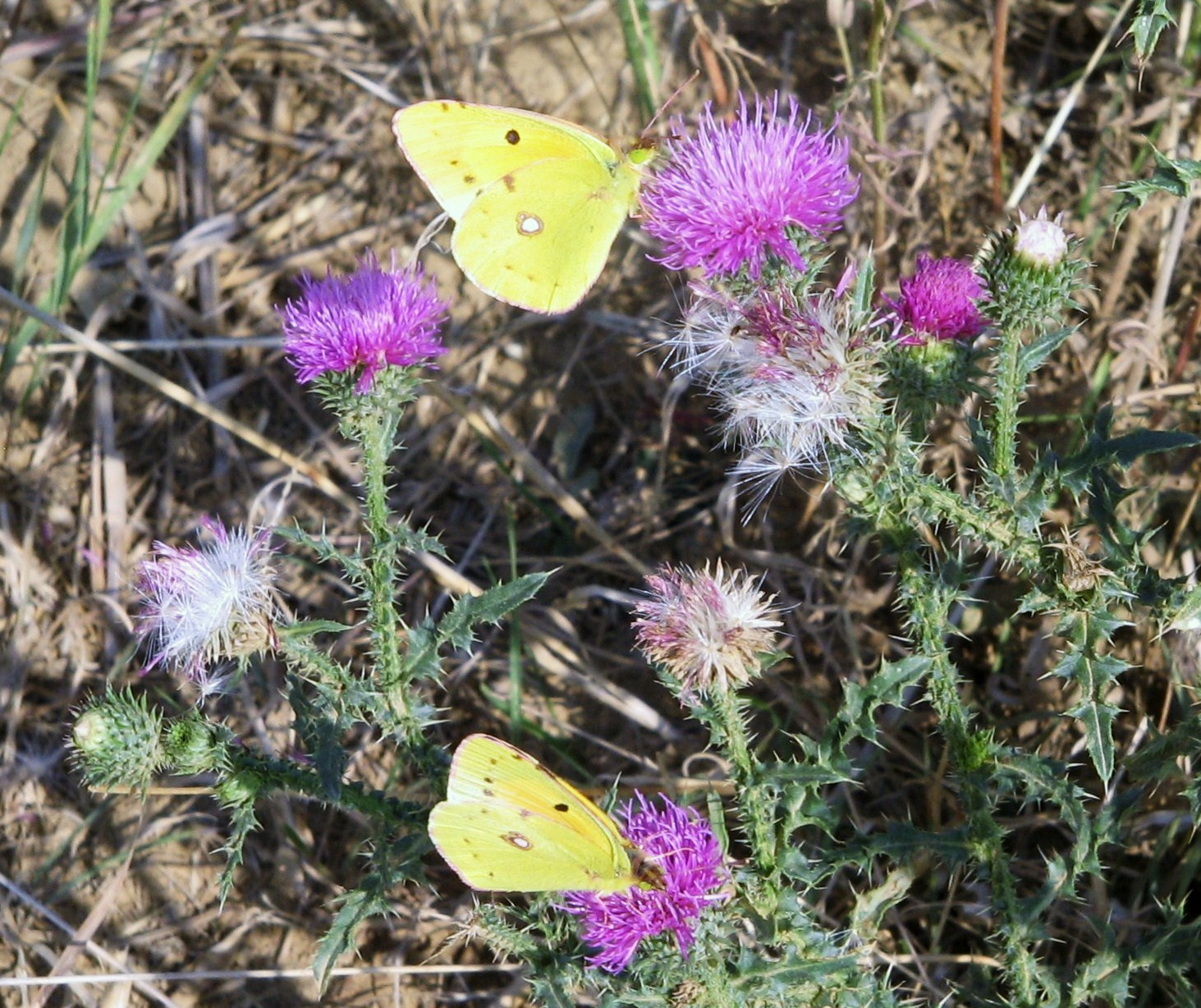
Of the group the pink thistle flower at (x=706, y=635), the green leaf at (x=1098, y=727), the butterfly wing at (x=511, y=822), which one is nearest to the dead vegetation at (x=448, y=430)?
the green leaf at (x=1098, y=727)

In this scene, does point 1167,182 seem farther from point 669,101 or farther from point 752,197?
point 669,101

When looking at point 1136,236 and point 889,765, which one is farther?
point 1136,236

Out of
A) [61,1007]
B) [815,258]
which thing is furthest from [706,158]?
[61,1007]

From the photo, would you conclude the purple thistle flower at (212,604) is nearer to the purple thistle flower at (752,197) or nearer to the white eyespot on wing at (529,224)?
the white eyespot on wing at (529,224)

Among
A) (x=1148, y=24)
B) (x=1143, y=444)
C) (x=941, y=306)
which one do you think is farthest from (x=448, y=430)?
(x=1148, y=24)

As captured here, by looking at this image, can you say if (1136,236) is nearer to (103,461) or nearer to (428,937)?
(428,937)
